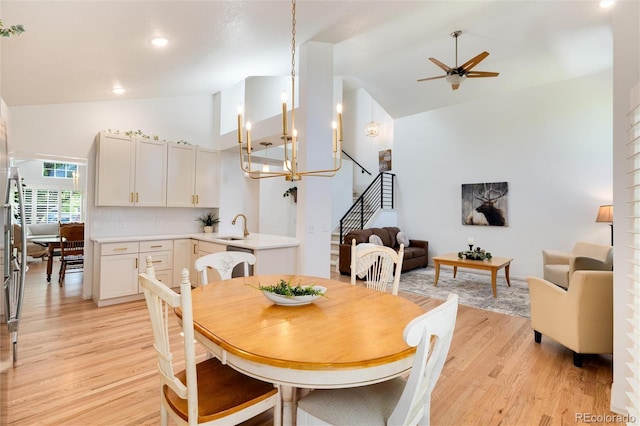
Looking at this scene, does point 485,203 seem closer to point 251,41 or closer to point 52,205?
point 251,41

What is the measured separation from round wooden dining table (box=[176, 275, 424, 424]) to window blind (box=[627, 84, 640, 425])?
1281 millimetres

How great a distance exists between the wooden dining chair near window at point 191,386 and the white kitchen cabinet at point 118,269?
10.6 feet

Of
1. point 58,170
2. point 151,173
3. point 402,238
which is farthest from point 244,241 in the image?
point 58,170

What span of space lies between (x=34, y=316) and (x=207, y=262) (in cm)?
290

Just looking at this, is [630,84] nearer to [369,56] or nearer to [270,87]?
[369,56]

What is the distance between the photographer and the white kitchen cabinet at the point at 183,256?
461 cm

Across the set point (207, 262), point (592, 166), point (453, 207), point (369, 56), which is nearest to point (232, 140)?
point (369, 56)

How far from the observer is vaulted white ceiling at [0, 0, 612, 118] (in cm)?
237

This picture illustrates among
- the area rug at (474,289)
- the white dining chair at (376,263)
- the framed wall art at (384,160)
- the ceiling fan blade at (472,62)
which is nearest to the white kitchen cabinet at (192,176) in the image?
the white dining chair at (376,263)

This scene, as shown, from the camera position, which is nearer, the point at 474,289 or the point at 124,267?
the point at 124,267

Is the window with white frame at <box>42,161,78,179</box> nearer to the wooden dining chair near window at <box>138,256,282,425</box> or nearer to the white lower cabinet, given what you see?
the white lower cabinet

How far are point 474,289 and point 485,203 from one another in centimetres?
219

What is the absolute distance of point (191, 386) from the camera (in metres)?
1.20

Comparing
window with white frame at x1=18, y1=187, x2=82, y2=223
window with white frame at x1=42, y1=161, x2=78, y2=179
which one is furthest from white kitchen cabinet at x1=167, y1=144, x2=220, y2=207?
window with white frame at x1=18, y1=187, x2=82, y2=223
